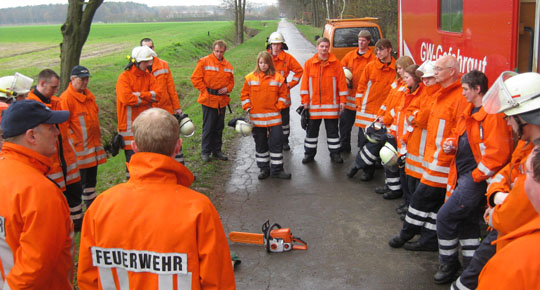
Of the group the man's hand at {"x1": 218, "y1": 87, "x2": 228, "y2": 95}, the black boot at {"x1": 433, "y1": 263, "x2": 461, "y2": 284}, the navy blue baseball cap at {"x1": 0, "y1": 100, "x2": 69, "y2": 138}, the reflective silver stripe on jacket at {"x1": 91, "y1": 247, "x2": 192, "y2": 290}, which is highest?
the navy blue baseball cap at {"x1": 0, "y1": 100, "x2": 69, "y2": 138}

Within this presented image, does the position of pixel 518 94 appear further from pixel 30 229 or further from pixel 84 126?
pixel 84 126

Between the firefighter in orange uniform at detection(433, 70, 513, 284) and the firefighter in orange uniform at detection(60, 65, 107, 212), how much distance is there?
4.28 m

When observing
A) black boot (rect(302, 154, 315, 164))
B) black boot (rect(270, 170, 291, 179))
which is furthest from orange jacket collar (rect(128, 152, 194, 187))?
black boot (rect(302, 154, 315, 164))

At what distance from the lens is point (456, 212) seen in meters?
4.24

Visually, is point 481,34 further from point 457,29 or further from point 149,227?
point 149,227

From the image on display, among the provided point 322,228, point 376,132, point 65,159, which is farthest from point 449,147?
point 65,159

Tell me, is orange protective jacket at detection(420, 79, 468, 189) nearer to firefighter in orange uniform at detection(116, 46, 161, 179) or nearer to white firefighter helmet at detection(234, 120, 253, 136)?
white firefighter helmet at detection(234, 120, 253, 136)

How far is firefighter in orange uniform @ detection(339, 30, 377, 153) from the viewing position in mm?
8609

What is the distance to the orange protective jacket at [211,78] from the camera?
830 centimetres

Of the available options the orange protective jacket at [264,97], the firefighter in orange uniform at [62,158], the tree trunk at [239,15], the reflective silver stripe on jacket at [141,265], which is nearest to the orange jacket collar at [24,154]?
the reflective silver stripe on jacket at [141,265]

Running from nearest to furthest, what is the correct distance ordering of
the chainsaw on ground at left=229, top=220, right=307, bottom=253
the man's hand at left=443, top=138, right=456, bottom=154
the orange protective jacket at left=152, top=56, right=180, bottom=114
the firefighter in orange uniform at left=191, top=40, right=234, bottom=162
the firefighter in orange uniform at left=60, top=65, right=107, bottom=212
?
the man's hand at left=443, top=138, right=456, bottom=154 → the chainsaw on ground at left=229, top=220, right=307, bottom=253 → the firefighter in orange uniform at left=60, top=65, right=107, bottom=212 → the orange protective jacket at left=152, top=56, right=180, bottom=114 → the firefighter in orange uniform at left=191, top=40, right=234, bottom=162

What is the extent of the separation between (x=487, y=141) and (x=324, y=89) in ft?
14.6

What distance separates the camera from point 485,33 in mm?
5133

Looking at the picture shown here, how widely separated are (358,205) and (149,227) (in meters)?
4.56
